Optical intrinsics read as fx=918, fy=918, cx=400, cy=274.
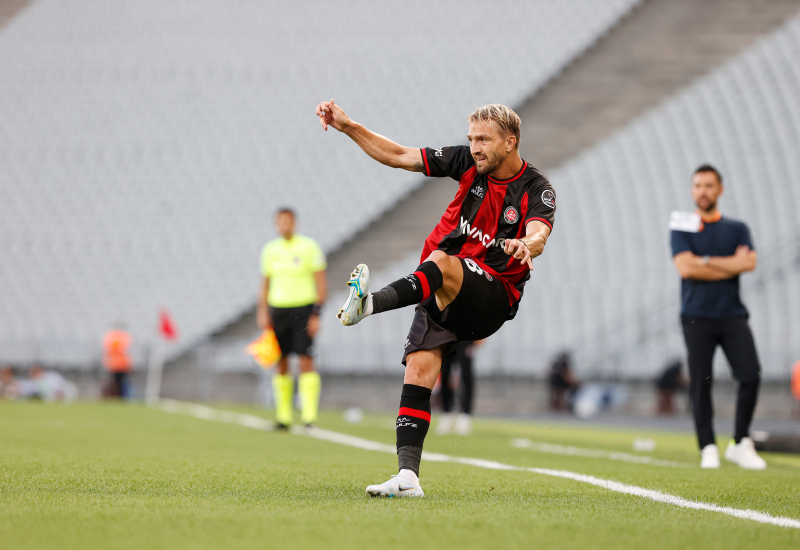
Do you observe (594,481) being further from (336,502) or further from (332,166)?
(332,166)

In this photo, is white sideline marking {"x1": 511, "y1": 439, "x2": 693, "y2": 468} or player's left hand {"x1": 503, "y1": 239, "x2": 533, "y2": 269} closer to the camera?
player's left hand {"x1": 503, "y1": 239, "x2": 533, "y2": 269}

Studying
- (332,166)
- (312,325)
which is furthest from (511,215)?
(332,166)

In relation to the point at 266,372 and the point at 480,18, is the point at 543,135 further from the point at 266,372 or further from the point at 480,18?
the point at 266,372

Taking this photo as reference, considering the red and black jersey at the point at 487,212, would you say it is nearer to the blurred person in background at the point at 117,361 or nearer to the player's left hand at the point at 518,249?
the player's left hand at the point at 518,249

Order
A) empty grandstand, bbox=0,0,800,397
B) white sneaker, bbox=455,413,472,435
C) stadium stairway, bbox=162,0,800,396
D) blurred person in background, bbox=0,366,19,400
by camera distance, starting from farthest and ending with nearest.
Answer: stadium stairway, bbox=162,0,800,396 < empty grandstand, bbox=0,0,800,397 < blurred person in background, bbox=0,366,19,400 < white sneaker, bbox=455,413,472,435

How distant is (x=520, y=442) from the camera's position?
26.3 ft

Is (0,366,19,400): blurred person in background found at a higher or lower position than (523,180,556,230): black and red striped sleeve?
lower

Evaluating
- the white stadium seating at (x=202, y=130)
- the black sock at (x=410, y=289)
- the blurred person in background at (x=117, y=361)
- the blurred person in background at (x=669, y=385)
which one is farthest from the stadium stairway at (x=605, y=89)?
the black sock at (x=410, y=289)

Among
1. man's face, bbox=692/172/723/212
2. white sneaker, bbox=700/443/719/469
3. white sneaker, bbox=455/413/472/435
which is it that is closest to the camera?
white sneaker, bbox=700/443/719/469

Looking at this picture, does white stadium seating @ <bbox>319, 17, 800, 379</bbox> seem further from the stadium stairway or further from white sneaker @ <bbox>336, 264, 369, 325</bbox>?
white sneaker @ <bbox>336, 264, 369, 325</bbox>

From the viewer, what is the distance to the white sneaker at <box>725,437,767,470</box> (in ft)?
18.8

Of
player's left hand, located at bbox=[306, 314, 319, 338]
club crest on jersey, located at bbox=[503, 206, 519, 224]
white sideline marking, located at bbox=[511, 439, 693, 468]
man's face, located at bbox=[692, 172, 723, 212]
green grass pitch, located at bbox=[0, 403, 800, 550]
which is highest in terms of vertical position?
man's face, located at bbox=[692, 172, 723, 212]

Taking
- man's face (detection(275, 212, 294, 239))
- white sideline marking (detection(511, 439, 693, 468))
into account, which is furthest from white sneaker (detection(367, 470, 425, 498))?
man's face (detection(275, 212, 294, 239))

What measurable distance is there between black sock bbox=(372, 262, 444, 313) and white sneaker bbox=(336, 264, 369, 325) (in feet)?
0.19
